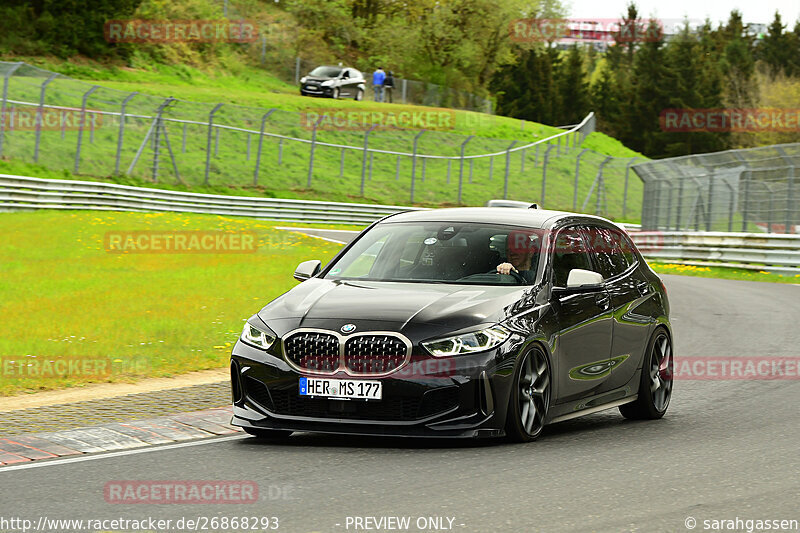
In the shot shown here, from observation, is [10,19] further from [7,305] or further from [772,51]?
[772,51]

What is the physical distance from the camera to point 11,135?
124ft

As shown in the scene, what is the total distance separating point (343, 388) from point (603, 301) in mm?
2455

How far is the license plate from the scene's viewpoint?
7723 mm

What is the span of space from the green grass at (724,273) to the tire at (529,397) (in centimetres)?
2098

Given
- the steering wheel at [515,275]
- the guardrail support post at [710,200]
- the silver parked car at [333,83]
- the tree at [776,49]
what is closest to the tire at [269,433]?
the steering wheel at [515,275]

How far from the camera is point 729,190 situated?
33281mm

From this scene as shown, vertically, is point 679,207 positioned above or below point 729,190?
below

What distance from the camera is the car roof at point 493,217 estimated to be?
9227mm

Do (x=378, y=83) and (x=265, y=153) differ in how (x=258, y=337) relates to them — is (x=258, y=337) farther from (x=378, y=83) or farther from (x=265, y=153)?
(x=378, y=83)

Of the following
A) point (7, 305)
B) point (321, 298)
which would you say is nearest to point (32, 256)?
point (7, 305)

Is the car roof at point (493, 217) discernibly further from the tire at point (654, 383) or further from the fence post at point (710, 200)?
the fence post at point (710, 200)

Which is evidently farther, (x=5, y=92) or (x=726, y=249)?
(x=5, y=92)

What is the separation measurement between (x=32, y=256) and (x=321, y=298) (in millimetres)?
17227

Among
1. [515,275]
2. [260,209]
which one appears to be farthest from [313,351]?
[260,209]
